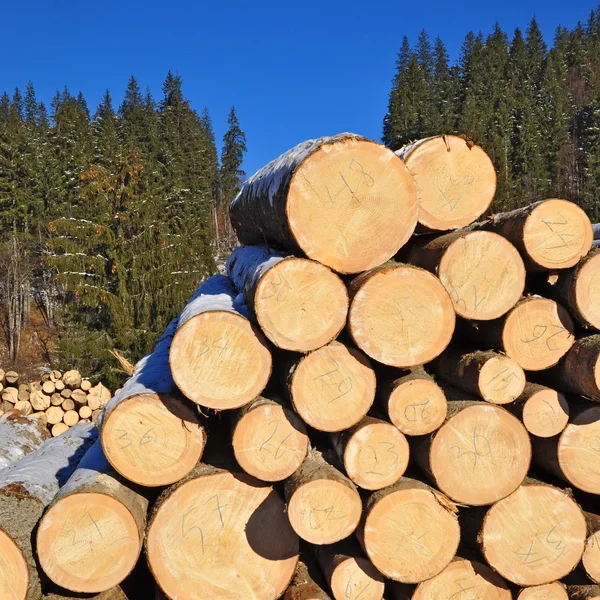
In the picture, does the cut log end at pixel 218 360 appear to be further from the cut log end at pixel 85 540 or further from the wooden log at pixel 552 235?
the wooden log at pixel 552 235

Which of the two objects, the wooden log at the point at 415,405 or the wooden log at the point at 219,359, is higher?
the wooden log at the point at 219,359

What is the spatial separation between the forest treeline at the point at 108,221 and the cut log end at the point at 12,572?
390 inches

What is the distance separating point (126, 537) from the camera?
9.49 feet

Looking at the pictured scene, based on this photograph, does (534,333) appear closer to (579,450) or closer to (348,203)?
(579,450)

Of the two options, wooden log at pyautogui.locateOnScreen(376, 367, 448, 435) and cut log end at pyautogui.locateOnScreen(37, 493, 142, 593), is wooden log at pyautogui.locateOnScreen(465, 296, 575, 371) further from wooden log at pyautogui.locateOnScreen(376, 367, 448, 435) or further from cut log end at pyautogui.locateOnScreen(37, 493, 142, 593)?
cut log end at pyautogui.locateOnScreen(37, 493, 142, 593)

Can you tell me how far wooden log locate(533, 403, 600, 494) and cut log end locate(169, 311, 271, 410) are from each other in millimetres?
1950

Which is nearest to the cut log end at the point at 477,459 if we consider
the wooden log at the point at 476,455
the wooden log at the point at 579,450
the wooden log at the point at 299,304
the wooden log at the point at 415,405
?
the wooden log at the point at 476,455

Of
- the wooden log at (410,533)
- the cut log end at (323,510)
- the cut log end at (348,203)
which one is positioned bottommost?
the wooden log at (410,533)

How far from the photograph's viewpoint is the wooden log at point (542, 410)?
3070 mm

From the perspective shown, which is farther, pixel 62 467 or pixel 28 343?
pixel 28 343

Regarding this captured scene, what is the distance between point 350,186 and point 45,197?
29876mm

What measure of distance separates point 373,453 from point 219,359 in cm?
102

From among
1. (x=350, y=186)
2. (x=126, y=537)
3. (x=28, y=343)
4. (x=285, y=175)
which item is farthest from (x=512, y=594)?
(x=28, y=343)

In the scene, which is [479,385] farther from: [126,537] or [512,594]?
[126,537]
